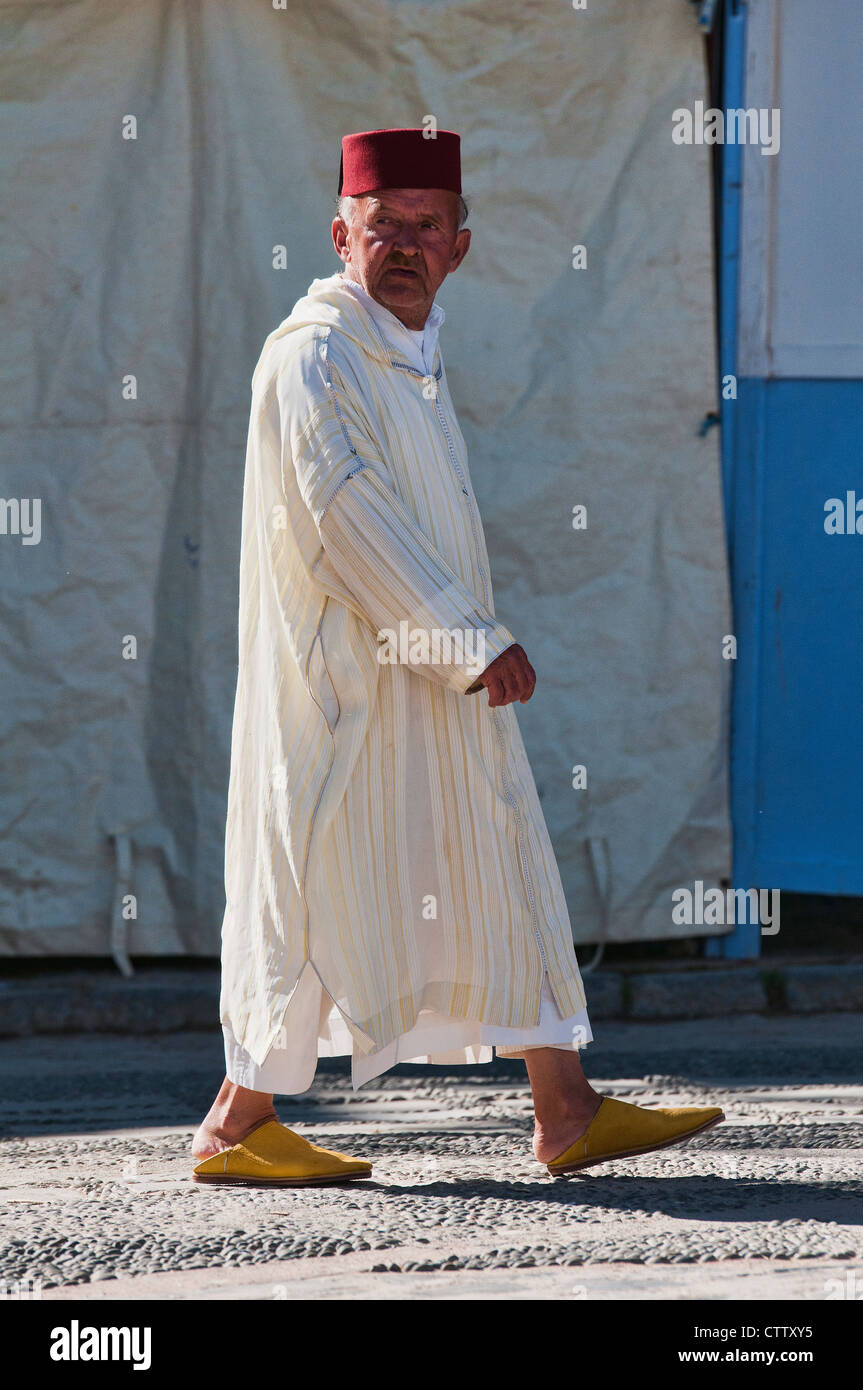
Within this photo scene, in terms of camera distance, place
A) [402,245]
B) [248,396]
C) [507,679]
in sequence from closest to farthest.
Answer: [507,679] < [402,245] < [248,396]

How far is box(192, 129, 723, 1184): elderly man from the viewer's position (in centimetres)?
340

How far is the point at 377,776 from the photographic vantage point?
348 cm

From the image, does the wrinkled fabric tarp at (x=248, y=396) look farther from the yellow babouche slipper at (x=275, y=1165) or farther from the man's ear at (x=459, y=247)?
the yellow babouche slipper at (x=275, y=1165)

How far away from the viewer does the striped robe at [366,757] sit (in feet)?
11.2

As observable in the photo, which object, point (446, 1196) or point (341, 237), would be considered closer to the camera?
point (446, 1196)

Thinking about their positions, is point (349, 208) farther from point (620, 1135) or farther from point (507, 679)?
point (620, 1135)

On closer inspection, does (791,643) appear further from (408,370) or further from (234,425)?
(408,370)

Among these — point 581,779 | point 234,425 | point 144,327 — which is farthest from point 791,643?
point 144,327

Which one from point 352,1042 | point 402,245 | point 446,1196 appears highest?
point 402,245

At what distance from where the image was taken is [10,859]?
19.2 ft

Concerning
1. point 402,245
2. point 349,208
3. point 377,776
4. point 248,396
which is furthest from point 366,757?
point 248,396

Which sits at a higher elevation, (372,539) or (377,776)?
(372,539)

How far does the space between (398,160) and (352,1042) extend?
1.86 meters

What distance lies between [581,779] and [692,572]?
2.72 ft
